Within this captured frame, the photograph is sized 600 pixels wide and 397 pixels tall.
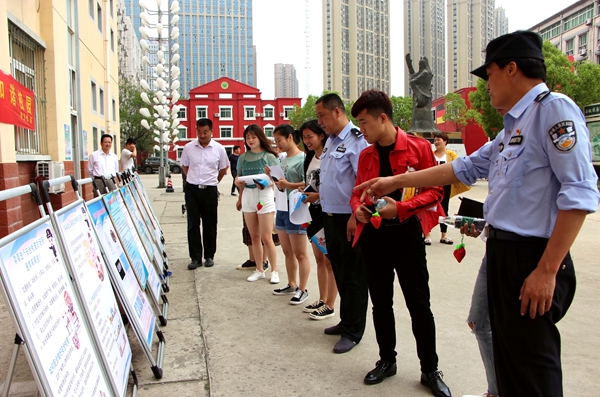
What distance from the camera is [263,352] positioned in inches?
146

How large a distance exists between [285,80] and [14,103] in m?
141

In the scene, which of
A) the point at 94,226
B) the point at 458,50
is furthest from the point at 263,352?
the point at 458,50

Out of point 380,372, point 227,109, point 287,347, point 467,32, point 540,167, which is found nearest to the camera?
point 540,167

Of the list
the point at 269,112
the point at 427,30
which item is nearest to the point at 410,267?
the point at 269,112

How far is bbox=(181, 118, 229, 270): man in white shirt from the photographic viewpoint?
6.53 meters

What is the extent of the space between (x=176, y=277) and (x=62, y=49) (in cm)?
621

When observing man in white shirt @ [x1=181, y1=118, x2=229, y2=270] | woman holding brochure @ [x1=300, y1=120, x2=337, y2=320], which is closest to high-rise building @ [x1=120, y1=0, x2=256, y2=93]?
man in white shirt @ [x1=181, y1=118, x2=229, y2=270]

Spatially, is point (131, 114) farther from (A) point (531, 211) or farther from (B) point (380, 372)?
(A) point (531, 211)

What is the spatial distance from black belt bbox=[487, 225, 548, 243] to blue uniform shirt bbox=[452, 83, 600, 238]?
2cm

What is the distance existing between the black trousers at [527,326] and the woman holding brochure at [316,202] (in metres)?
2.27

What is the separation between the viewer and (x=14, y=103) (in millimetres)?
6875

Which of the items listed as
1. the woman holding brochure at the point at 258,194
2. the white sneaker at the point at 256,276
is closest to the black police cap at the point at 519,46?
the woman holding brochure at the point at 258,194

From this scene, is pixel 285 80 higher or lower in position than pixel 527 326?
higher

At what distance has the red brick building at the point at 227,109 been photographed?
70312 millimetres
